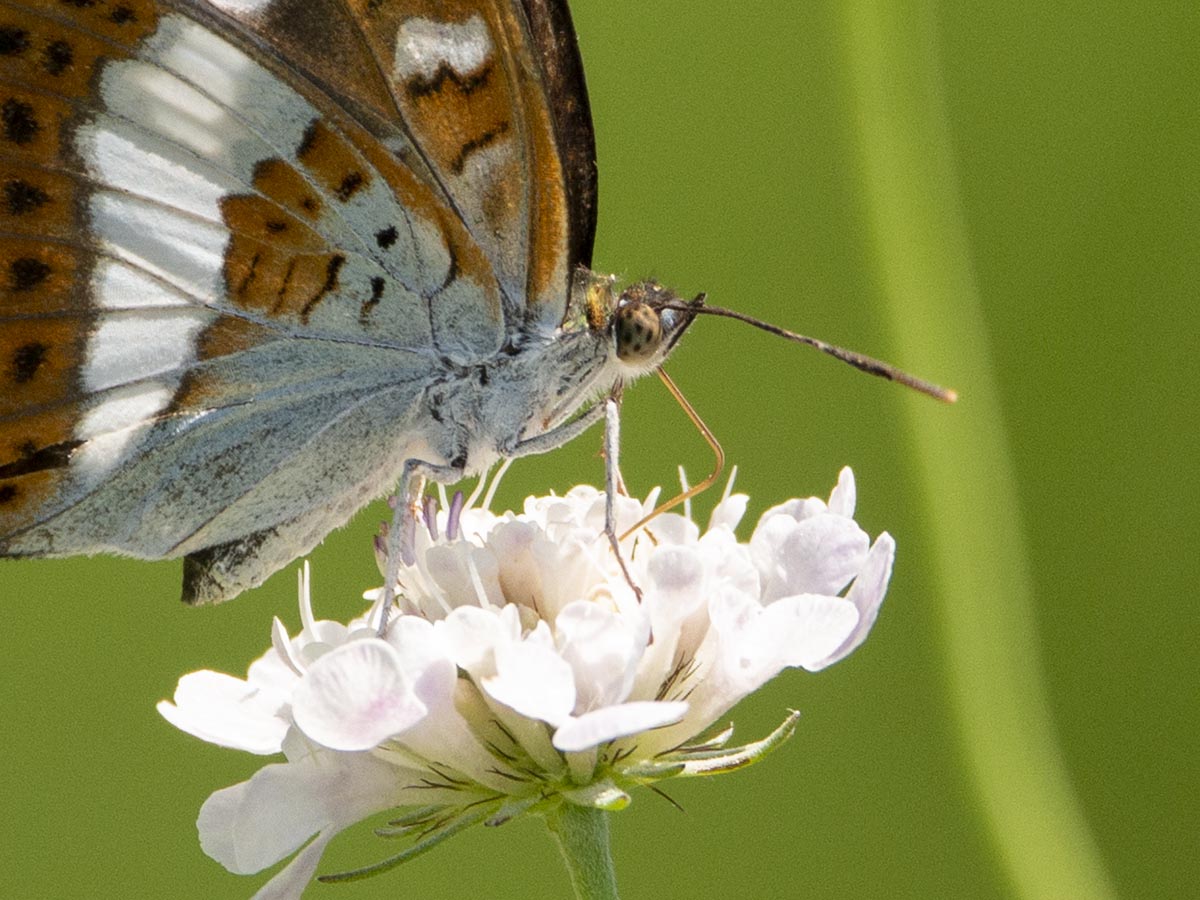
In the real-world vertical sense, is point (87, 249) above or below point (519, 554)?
above

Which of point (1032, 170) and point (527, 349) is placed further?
point (1032, 170)

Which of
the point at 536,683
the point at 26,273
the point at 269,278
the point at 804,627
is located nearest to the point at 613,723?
the point at 536,683

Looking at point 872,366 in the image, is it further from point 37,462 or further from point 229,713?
point 37,462

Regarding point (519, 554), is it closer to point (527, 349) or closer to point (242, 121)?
point (527, 349)

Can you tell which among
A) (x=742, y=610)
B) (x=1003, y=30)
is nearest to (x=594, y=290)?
(x=742, y=610)

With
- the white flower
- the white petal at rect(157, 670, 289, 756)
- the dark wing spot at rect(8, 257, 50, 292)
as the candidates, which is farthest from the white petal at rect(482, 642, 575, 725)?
the dark wing spot at rect(8, 257, 50, 292)

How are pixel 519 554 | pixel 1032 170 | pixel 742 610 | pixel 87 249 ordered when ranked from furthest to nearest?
1. pixel 1032 170
2. pixel 87 249
3. pixel 519 554
4. pixel 742 610

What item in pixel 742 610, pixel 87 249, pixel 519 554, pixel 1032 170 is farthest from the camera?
pixel 1032 170

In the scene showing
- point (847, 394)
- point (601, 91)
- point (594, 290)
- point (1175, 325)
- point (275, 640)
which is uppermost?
point (601, 91)
